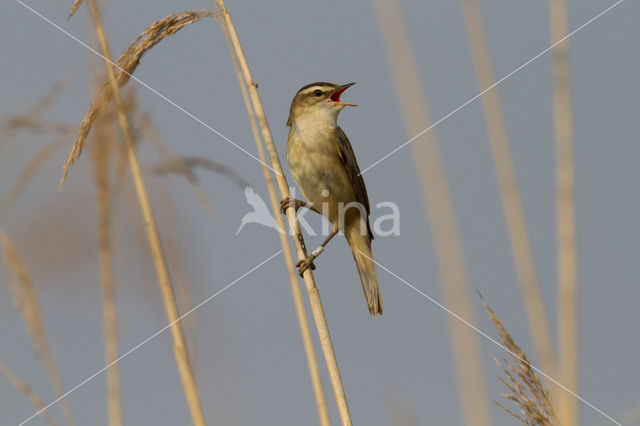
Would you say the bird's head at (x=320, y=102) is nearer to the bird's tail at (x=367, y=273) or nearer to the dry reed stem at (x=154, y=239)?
the bird's tail at (x=367, y=273)

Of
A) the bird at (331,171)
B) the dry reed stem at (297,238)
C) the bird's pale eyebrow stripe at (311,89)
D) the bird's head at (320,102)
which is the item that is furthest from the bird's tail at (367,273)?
the dry reed stem at (297,238)

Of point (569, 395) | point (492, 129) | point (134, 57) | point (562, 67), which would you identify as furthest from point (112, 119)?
point (569, 395)

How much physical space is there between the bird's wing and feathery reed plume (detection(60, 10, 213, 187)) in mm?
1860

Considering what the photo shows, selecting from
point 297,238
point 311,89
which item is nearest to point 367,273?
→ point 311,89

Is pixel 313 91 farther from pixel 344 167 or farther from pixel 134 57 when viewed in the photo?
pixel 134 57

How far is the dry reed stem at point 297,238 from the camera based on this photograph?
7.09 feet

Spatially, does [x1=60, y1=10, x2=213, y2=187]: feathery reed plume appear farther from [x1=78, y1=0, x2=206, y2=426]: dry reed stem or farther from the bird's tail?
the bird's tail

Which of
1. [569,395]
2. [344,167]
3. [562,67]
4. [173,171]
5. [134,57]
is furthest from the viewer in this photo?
[344,167]

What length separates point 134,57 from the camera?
2.33m

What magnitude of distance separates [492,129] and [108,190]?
1.39 m

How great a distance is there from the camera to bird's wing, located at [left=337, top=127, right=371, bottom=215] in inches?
164

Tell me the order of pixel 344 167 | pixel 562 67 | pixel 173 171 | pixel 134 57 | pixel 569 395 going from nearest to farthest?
pixel 569 395 → pixel 562 67 → pixel 134 57 → pixel 173 171 → pixel 344 167

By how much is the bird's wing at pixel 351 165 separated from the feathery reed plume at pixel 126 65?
6.10 ft

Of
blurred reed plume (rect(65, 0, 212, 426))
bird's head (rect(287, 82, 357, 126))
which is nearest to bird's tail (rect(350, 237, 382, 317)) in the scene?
bird's head (rect(287, 82, 357, 126))
